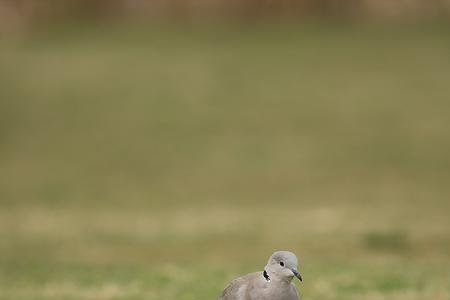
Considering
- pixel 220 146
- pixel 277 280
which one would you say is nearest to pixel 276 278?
pixel 277 280

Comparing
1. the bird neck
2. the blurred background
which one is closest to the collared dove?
the bird neck

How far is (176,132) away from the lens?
27.2 meters

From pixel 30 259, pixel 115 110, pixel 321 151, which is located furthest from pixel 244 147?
pixel 30 259

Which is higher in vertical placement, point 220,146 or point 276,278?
point 220,146

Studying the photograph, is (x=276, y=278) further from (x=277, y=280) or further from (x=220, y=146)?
(x=220, y=146)

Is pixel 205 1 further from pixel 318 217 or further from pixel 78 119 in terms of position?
pixel 318 217

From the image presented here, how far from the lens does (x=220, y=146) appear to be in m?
26.2

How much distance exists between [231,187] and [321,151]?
326 centimetres

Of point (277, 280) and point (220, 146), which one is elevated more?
point (220, 146)

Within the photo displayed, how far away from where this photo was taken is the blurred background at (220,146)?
14977 mm

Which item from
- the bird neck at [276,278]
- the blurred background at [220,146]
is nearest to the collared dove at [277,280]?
the bird neck at [276,278]

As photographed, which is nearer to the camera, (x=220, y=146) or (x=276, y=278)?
(x=276, y=278)

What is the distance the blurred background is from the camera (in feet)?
49.1

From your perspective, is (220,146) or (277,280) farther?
(220,146)
